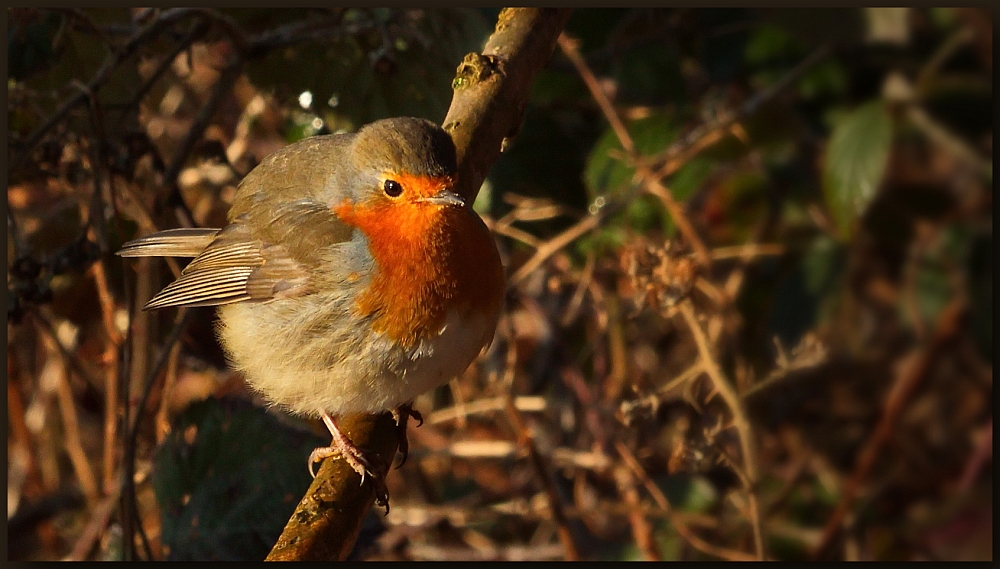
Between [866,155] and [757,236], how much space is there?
69cm

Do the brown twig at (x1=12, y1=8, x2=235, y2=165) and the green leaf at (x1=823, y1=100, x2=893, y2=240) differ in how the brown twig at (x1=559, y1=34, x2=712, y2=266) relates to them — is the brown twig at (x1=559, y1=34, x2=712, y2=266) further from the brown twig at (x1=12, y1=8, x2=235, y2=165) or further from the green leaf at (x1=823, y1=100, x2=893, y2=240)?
the brown twig at (x1=12, y1=8, x2=235, y2=165)

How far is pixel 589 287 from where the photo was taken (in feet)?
11.9

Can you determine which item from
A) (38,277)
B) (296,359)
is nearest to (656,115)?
(296,359)

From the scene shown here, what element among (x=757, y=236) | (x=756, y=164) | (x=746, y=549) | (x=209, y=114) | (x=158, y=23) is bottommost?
(x=746, y=549)

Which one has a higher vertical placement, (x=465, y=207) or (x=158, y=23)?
(x=158, y=23)

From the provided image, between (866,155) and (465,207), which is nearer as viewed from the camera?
(465,207)

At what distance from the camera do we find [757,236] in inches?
164

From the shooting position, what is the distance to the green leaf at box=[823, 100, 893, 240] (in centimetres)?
354

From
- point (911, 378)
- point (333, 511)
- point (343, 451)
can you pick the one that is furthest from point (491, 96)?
point (911, 378)

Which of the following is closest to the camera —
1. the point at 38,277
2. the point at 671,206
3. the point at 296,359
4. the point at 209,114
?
the point at 296,359

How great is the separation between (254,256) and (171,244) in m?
0.29

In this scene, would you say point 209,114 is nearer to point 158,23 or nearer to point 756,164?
point 158,23

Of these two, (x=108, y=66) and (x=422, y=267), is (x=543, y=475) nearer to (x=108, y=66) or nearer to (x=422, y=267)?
(x=422, y=267)

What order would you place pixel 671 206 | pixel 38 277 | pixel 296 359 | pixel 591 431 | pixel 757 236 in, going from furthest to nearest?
pixel 757 236, pixel 591 431, pixel 671 206, pixel 38 277, pixel 296 359
